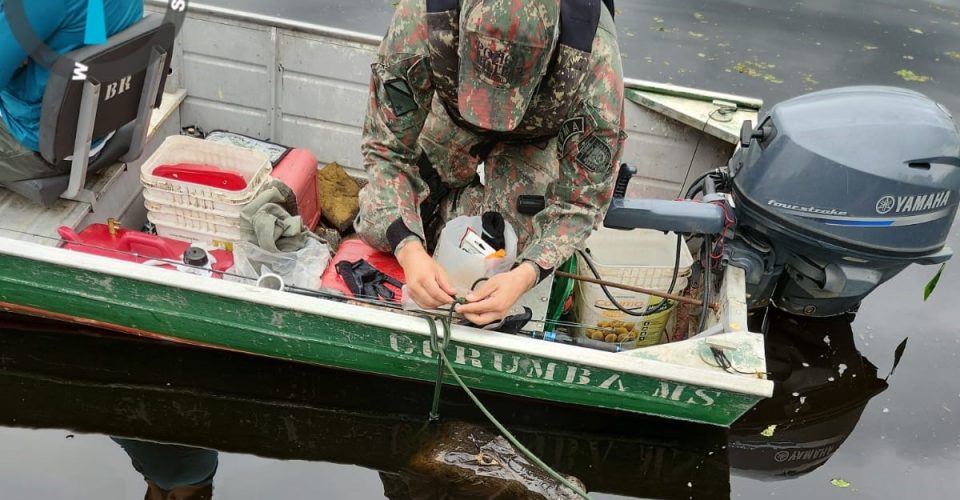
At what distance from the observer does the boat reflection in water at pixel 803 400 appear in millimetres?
3975

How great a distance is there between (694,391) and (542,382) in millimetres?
614

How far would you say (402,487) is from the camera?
3.60 m

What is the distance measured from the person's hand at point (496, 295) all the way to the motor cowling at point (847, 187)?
1.24 meters

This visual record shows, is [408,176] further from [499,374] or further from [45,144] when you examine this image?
[45,144]

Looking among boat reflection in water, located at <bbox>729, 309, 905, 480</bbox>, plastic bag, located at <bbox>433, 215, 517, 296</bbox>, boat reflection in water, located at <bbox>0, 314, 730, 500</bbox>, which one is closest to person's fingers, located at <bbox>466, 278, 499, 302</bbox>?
plastic bag, located at <bbox>433, 215, 517, 296</bbox>

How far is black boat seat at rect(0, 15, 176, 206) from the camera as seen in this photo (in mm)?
3305

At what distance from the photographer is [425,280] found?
9.57 feet

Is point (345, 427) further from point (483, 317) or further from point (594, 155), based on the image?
point (594, 155)

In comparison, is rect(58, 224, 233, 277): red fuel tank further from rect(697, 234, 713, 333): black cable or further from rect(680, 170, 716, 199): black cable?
rect(680, 170, 716, 199): black cable

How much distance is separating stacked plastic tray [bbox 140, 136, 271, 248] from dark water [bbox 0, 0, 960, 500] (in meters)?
0.60

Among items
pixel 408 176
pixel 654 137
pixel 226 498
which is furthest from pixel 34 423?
pixel 654 137

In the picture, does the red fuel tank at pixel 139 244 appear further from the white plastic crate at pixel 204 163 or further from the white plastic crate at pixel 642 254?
the white plastic crate at pixel 642 254

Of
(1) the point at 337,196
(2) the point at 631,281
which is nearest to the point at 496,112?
(2) the point at 631,281

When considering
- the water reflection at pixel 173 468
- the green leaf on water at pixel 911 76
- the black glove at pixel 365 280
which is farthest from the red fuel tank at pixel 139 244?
the green leaf on water at pixel 911 76
